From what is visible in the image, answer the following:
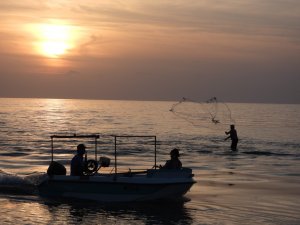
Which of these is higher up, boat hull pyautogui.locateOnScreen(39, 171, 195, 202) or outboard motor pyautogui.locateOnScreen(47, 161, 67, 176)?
outboard motor pyautogui.locateOnScreen(47, 161, 67, 176)

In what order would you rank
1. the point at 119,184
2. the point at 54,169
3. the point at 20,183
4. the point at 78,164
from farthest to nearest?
1. the point at 20,183
2. the point at 54,169
3. the point at 78,164
4. the point at 119,184

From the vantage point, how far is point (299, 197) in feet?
69.5

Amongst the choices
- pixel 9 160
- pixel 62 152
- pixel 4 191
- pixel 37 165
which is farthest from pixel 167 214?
pixel 62 152

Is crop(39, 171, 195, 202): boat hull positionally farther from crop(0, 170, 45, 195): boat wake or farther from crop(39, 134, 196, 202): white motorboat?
crop(0, 170, 45, 195): boat wake

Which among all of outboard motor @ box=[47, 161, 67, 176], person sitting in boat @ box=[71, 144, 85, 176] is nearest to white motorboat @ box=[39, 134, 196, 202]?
outboard motor @ box=[47, 161, 67, 176]

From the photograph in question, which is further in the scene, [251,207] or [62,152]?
[62,152]

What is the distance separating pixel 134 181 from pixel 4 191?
5.76 metres

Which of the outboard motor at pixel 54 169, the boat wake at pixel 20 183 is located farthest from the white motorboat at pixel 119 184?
the boat wake at pixel 20 183

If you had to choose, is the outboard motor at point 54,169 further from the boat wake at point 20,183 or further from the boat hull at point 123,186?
the boat wake at point 20,183

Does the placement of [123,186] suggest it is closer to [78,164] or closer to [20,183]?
[78,164]

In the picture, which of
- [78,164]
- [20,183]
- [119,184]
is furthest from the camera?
[20,183]

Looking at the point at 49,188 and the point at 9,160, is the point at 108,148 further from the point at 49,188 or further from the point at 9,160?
the point at 49,188

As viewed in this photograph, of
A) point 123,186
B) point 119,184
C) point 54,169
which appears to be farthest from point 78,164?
point 123,186

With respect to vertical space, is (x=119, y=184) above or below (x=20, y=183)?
above
